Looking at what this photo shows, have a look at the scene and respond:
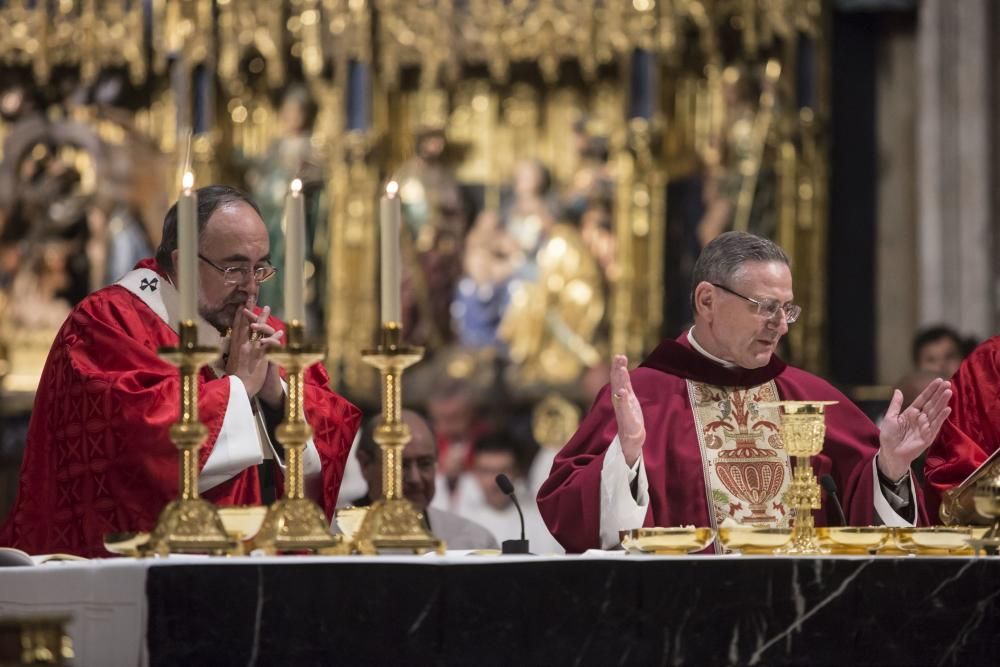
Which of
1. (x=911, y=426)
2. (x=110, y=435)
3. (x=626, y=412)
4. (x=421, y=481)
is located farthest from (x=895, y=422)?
(x=421, y=481)

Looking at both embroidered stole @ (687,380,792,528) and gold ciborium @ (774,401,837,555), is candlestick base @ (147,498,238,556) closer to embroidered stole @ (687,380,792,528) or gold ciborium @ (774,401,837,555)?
gold ciborium @ (774,401,837,555)

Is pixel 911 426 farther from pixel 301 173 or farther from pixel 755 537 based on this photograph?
pixel 301 173

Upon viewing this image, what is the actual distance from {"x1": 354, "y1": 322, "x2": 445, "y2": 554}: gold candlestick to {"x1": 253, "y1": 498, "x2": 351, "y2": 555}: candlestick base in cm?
9

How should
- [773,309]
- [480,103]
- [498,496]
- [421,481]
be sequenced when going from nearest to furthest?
[773,309] < [421,481] < [498,496] < [480,103]

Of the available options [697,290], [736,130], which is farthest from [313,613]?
[736,130]

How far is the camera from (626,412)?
5.01m

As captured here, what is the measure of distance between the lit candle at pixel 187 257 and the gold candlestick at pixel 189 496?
36 millimetres

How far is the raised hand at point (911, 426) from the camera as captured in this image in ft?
16.2

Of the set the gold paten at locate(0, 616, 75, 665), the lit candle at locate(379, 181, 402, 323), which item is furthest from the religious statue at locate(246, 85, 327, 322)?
the gold paten at locate(0, 616, 75, 665)

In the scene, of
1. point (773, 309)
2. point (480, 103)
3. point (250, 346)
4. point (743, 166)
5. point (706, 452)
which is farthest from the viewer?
point (480, 103)

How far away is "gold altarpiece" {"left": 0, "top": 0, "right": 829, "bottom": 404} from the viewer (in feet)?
37.8

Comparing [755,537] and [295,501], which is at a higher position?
[295,501]

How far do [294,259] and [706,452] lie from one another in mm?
1895

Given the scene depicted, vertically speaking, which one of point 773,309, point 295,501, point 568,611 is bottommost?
point 568,611
